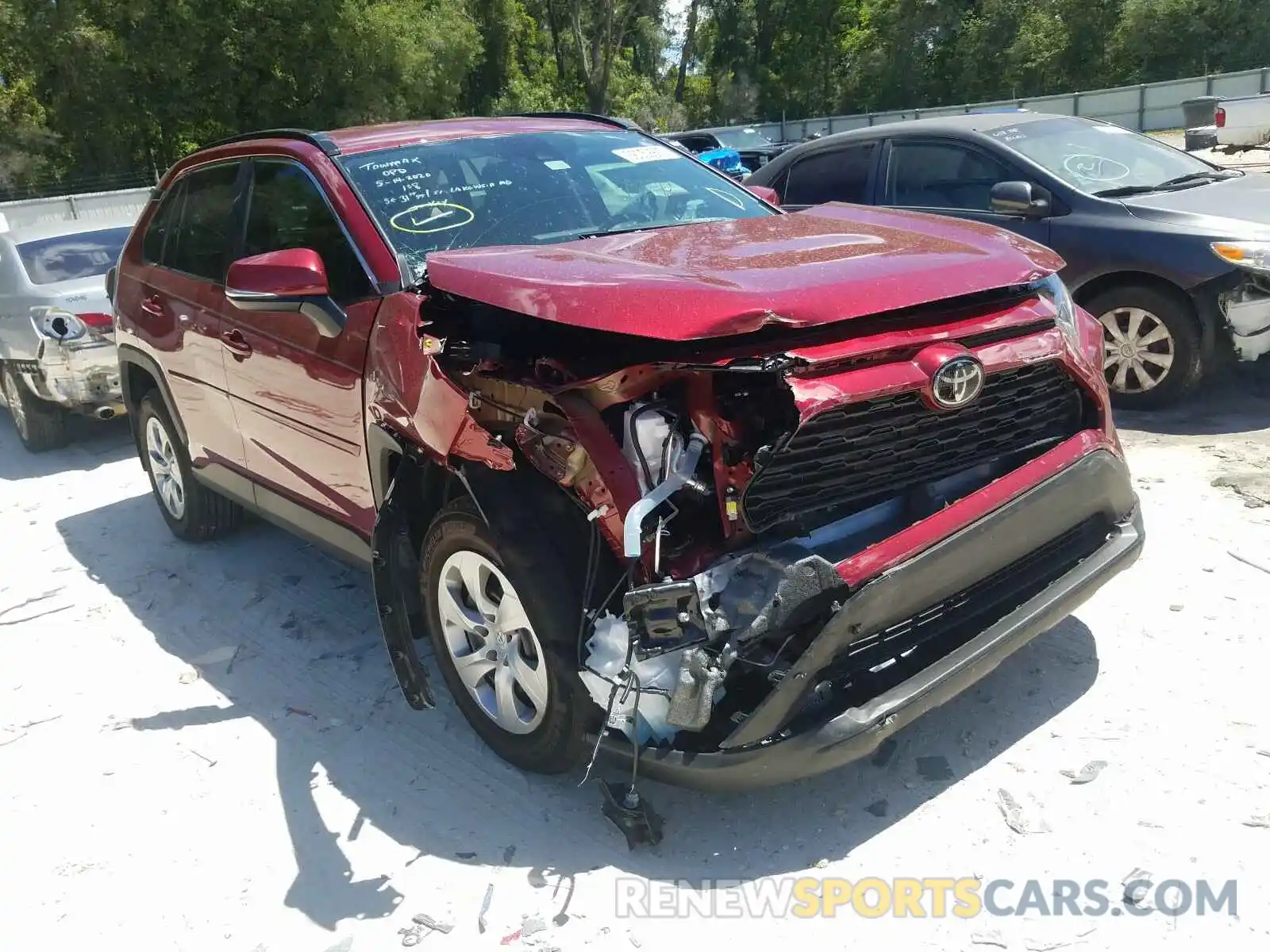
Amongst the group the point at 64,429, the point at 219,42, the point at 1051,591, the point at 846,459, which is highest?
the point at 219,42

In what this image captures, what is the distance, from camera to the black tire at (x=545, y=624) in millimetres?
2779

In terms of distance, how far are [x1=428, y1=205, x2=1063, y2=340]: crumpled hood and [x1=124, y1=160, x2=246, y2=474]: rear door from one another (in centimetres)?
180

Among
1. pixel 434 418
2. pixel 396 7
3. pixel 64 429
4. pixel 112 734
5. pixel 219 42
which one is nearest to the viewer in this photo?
pixel 434 418

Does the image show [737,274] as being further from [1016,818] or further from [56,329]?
[56,329]

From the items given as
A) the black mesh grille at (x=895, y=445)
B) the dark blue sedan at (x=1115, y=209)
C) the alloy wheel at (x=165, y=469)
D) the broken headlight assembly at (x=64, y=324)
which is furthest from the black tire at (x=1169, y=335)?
the broken headlight assembly at (x=64, y=324)

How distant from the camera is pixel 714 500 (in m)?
2.63

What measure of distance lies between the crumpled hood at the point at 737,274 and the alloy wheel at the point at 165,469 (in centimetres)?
288

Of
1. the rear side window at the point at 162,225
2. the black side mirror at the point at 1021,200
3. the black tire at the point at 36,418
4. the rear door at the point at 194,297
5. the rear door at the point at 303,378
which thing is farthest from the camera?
the black tire at the point at 36,418

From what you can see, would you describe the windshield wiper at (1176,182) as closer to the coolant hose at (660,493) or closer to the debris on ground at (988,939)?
the coolant hose at (660,493)

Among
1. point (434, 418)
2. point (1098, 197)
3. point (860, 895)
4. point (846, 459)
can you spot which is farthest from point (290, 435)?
point (1098, 197)

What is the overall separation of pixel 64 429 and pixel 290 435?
4742mm

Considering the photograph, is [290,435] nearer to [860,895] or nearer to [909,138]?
[860,895]

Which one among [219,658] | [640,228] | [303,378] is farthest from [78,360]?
[640,228]

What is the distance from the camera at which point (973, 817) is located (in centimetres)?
284
